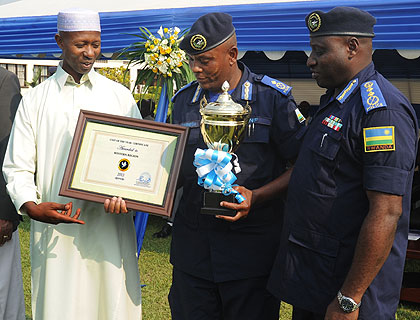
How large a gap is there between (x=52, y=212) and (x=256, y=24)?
3.83 metres

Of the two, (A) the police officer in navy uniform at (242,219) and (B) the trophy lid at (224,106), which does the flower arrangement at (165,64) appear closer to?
(A) the police officer in navy uniform at (242,219)

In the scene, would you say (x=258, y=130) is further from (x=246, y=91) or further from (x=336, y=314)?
(x=336, y=314)

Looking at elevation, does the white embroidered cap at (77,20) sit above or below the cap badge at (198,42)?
above

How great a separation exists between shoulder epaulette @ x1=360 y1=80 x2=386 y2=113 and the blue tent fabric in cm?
332

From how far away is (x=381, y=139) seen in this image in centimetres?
171

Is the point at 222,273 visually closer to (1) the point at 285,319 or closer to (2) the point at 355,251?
(2) the point at 355,251

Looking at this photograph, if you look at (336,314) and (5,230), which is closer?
(336,314)

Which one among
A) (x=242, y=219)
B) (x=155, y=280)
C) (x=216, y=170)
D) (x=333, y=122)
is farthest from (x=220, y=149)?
(x=155, y=280)

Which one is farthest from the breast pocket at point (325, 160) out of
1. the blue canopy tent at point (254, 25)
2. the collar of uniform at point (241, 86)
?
the blue canopy tent at point (254, 25)

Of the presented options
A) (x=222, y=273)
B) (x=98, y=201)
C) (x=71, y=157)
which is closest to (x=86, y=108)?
(x=71, y=157)

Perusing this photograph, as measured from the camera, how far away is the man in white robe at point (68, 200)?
8.28ft

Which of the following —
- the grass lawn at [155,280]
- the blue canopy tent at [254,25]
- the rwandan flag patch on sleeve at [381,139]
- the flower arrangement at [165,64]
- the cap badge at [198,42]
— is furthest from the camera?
the blue canopy tent at [254,25]

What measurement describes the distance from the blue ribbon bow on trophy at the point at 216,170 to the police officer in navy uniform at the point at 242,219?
0.60 feet

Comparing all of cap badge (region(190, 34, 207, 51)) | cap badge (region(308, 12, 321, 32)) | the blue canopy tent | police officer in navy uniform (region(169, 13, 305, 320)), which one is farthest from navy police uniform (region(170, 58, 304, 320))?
the blue canopy tent
